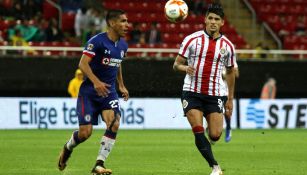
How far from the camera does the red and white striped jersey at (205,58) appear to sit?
12.5m

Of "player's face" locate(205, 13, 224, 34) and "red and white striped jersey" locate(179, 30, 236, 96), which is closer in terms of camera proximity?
"player's face" locate(205, 13, 224, 34)

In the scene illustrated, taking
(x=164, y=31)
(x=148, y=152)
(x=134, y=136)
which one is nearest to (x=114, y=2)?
(x=164, y=31)

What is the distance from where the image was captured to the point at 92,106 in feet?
40.3

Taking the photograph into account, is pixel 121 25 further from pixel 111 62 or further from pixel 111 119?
pixel 111 119

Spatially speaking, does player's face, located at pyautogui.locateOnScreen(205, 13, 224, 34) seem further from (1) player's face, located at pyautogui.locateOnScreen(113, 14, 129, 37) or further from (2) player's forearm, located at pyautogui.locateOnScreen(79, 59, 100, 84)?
(2) player's forearm, located at pyautogui.locateOnScreen(79, 59, 100, 84)

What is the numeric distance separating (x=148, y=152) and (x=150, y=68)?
1163 cm

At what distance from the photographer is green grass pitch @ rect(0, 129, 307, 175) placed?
1349cm

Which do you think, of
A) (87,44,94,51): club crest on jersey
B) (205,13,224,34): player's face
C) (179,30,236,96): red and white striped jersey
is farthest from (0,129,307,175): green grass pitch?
(205,13,224,34): player's face

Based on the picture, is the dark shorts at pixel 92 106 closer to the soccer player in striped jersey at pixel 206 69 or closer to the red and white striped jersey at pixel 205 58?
the soccer player in striped jersey at pixel 206 69

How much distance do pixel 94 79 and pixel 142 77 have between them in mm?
17225

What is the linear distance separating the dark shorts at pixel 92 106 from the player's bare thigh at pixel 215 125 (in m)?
1.25

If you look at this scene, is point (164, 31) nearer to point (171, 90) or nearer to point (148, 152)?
point (171, 90)

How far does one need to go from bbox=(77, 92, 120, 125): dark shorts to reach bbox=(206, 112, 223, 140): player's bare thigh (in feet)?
4.11

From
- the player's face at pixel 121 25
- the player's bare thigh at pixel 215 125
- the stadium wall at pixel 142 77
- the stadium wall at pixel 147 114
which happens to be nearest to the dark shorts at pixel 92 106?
the player's face at pixel 121 25
